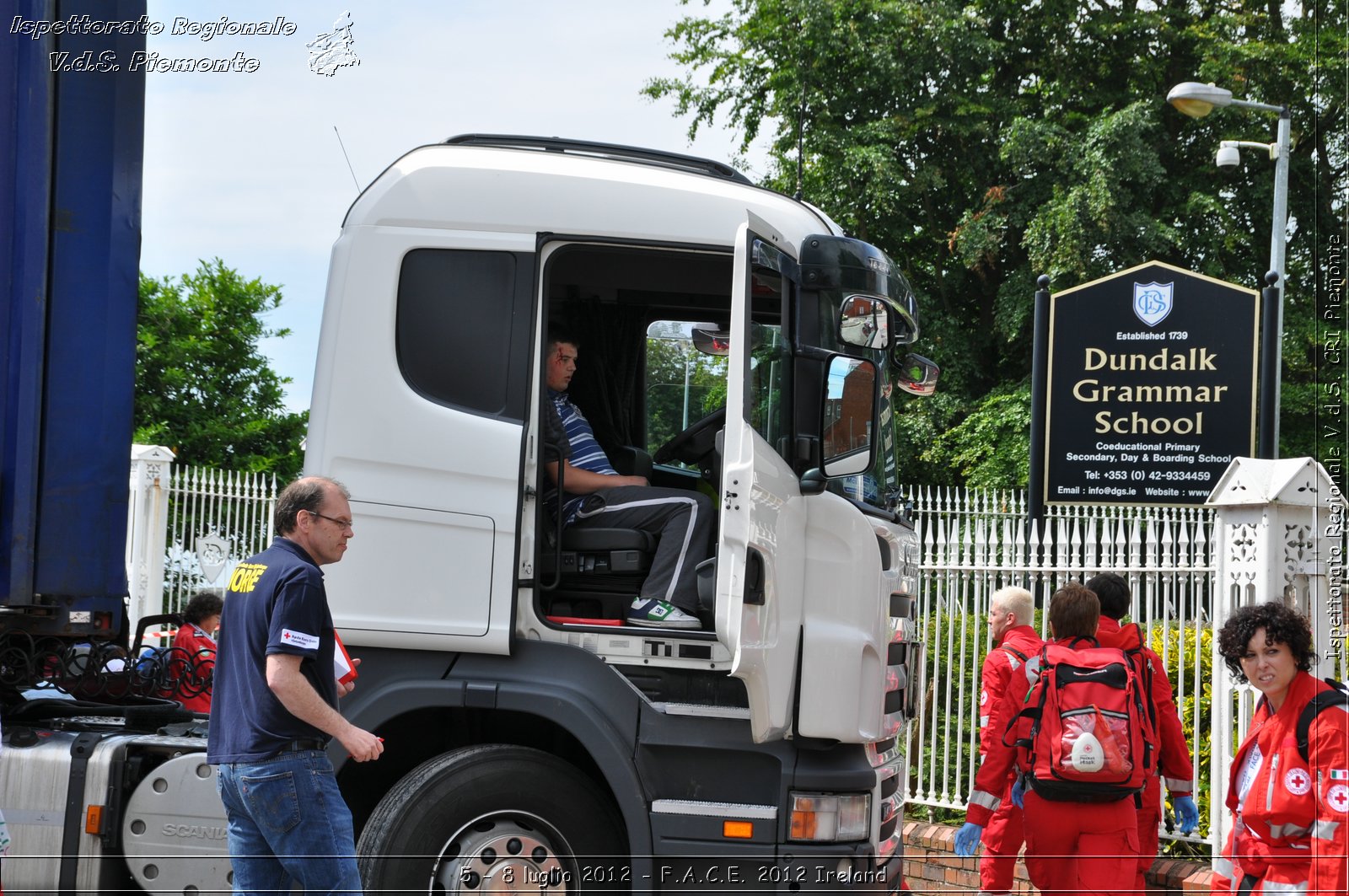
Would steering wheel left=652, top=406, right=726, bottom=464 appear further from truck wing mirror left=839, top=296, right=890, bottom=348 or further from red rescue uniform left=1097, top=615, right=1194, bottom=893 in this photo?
red rescue uniform left=1097, top=615, right=1194, bottom=893

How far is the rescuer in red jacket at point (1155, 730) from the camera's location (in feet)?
19.4

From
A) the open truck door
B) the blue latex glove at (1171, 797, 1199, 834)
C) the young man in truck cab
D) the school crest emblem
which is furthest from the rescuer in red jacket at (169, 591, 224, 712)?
the school crest emblem

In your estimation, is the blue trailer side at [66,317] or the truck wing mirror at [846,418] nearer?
the truck wing mirror at [846,418]

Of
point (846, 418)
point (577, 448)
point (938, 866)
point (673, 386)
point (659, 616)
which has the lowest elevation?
point (938, 866)

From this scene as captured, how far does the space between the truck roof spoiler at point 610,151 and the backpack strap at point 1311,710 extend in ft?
8.81

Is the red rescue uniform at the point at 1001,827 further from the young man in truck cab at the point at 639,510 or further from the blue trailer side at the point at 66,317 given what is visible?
the blue trailer side at the point at 66,317

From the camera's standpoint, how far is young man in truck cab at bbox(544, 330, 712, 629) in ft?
15.8

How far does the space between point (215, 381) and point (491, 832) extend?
16401 millimetres

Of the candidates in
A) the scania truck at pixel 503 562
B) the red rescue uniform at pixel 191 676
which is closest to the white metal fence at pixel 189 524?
the red rescue uniform at pixel 191 676

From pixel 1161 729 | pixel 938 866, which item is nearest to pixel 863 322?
pixel 1161 729

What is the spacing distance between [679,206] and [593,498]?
3.79 feet

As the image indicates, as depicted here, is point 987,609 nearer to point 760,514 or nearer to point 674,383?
point 674,383

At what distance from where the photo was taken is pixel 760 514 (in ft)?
14.8

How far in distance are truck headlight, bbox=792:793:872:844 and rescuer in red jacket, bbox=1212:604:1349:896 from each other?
1232 mm
